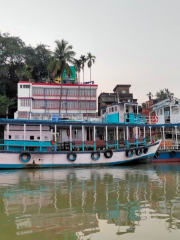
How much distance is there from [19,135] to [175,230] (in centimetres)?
1484

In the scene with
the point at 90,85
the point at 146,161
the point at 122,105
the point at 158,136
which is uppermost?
the point at 90,85

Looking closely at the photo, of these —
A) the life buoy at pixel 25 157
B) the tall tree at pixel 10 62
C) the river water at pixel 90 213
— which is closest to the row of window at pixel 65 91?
the tall tree at pixel 10 62

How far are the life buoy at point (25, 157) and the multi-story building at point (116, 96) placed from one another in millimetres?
28931

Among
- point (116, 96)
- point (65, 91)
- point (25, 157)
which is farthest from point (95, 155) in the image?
point (116, 96)

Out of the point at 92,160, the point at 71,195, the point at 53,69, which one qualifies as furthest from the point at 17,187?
the point at 53,69

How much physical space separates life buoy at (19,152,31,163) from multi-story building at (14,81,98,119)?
15142 millimetres

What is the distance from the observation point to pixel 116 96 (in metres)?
46.6

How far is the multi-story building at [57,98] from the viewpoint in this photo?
102ft

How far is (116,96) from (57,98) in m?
17.3

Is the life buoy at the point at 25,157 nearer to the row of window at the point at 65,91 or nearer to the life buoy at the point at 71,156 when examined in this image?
the life buoy at the point at 71,156

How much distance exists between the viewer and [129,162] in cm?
1944

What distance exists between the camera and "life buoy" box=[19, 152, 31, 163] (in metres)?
15.9

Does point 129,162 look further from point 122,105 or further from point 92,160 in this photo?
point 122,105

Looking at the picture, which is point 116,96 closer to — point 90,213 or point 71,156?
point 71,156
